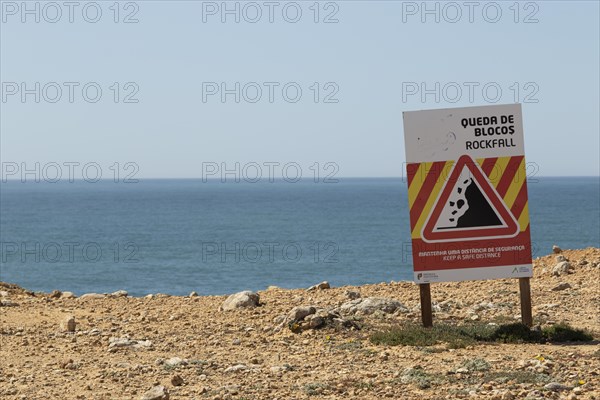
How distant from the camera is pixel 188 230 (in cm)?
10669

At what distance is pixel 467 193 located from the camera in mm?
12703

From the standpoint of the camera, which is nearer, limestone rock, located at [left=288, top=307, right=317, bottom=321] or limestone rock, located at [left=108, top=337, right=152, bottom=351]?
limestone rock, located at [left=108, top=337, right=152, bottom=351]

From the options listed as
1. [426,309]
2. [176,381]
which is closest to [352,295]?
[426,309]

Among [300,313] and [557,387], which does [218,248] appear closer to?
[300,313]

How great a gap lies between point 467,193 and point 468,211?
0.25 meters

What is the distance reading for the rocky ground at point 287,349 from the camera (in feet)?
31.8

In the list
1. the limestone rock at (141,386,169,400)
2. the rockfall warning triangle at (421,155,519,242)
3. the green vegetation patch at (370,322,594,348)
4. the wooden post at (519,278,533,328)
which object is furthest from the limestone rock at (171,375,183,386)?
the wooden post at (519,278,533,328)

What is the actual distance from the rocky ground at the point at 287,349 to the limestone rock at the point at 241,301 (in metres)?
0.02

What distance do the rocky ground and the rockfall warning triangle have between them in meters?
1.34

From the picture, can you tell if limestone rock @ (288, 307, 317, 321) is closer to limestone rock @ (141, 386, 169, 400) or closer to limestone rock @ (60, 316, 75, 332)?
limestone rock @ (60, 316, 75, 332)

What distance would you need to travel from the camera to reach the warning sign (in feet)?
41.7

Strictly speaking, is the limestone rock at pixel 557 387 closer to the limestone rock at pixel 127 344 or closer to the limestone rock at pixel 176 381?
the limestone rock at pixel 176 381

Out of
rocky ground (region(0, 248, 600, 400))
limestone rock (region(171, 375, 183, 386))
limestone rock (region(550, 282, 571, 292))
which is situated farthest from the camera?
limestone rock (region(550, 282, 571, 292))

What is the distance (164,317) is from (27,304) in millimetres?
3041
